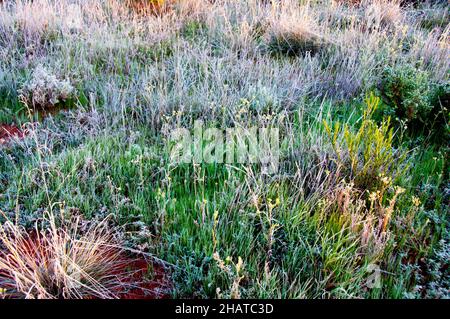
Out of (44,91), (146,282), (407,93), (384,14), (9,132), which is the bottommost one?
(146,282)

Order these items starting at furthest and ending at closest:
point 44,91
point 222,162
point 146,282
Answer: point 44,91 < point 222,162 < point 146,282

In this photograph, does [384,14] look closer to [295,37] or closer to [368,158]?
[295,37]

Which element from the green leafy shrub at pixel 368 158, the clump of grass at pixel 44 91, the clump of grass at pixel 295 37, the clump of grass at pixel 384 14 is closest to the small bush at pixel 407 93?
the green leafy shrub at pixel 368 158

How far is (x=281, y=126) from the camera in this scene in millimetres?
3918

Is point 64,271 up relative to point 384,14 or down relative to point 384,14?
down

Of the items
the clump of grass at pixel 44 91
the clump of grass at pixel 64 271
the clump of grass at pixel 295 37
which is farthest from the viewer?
the clump of grass at pixel 295 37

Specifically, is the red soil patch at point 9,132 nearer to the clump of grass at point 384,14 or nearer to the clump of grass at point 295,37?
the clump of grass at point 295,37

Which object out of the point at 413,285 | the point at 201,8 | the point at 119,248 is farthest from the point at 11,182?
the point at 201,8

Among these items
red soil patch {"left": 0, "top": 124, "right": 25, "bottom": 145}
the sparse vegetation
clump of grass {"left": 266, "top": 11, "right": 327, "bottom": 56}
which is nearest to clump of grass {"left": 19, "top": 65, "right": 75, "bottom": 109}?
the sparse vegetation

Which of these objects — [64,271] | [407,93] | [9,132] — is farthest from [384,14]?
[64,271]

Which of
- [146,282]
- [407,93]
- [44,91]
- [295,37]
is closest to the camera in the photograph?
[146,282]

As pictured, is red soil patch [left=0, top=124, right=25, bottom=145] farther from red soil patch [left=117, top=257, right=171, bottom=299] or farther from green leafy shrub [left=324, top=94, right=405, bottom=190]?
green leafy shrub [left=324, top=94, right=405, bottom=190]

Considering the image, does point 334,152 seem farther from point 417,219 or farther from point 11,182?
point 11,182
